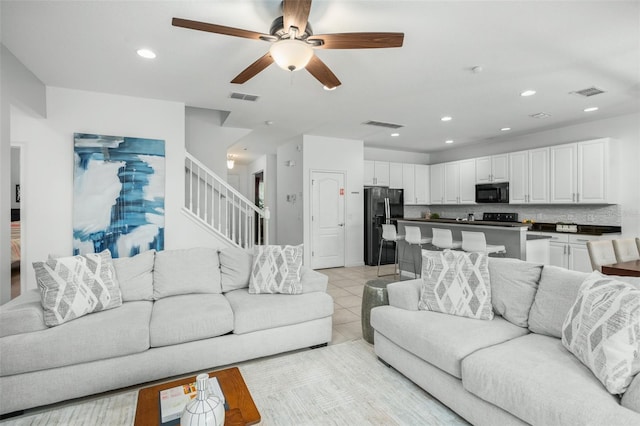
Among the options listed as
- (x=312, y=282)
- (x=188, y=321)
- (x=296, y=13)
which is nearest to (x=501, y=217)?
(x=312, y=282)

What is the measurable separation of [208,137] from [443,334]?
15.5ft

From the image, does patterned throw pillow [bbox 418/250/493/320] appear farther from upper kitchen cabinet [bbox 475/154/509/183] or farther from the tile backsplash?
upper kitchen cabinet [bbox 475/154/509/183]

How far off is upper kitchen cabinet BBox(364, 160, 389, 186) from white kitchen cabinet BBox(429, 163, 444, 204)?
138 cm

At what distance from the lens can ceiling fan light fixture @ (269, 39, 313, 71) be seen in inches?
82.8

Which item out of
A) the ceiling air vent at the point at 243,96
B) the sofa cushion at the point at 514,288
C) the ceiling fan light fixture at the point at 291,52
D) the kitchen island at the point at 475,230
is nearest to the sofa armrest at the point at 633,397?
the sofa cushion at the point at 514,288

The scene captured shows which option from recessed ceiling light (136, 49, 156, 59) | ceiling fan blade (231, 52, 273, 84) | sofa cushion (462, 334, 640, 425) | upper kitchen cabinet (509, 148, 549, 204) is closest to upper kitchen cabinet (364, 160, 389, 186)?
upper kitchen cabinet (509, 148, 549, 204)

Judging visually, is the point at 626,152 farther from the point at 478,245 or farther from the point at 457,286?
the point at 457,286

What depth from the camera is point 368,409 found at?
1935mm

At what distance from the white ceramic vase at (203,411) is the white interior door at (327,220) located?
4977mm

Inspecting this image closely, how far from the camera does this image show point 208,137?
5312 millimetres

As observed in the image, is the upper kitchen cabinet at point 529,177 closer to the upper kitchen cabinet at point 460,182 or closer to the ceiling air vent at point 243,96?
the upper kitchen cabinet at point 460,182

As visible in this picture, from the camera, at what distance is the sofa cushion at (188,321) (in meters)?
2.21

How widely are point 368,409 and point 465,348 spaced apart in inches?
27.6

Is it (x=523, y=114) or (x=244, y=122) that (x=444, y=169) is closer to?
(x=523, y=114)
